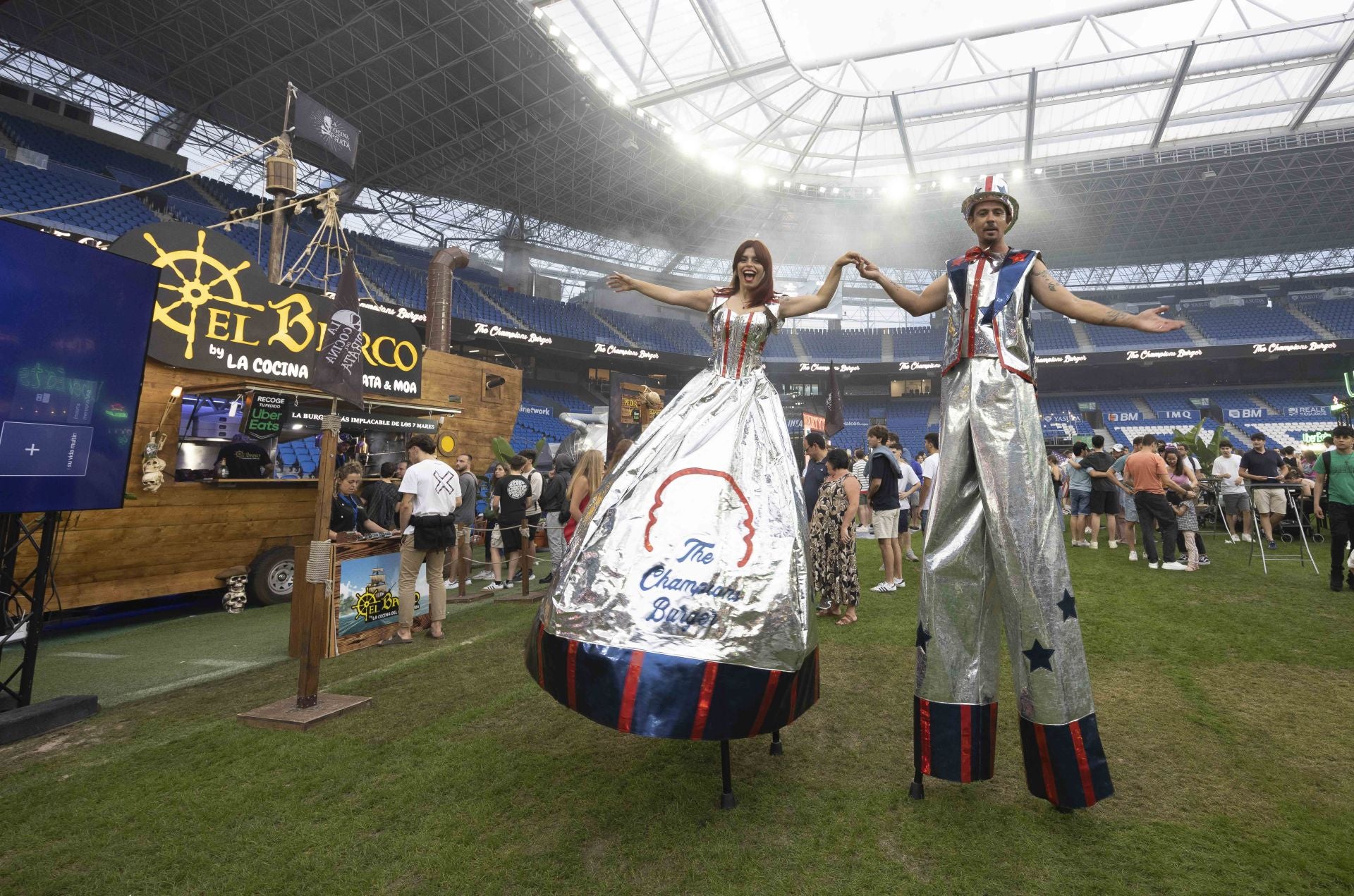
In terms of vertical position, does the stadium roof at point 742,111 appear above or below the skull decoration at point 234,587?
above

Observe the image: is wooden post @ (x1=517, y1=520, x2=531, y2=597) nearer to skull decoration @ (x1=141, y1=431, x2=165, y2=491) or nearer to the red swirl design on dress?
skull decoration @ (x1=141, y1=431, x2=165, y2=491)

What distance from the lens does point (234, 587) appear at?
22.5ft

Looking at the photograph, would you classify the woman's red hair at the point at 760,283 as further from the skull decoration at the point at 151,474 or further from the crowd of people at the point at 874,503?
the skull decoration at the point at 151,474

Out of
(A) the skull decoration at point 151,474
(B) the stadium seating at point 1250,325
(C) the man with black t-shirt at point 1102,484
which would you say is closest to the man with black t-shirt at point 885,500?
(C) the man with black t-shirt at point 1102,484

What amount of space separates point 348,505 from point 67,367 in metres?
4.27

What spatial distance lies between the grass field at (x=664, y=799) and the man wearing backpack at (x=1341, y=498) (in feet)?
10.1

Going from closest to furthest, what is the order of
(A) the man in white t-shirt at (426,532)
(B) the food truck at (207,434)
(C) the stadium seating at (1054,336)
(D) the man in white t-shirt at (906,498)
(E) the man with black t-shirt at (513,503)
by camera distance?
(A) the man in white t-shirt at (426,532), (B) the food truck at (207,434), (E) the man with black t-shirt at (513,503), (D) the man in white t-shirt at (906,498), (C) the stadium seating at (1054,336)

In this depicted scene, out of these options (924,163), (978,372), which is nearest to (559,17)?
(924,163)

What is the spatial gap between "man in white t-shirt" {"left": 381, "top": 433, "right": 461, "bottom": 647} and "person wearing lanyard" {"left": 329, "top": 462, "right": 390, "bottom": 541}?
1.74m

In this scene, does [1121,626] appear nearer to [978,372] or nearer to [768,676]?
[978,372]

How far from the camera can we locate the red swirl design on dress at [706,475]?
2.23m

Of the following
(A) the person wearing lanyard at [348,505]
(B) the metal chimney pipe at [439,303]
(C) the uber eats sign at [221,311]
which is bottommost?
(A) the person wearing lanyard at [348,505]

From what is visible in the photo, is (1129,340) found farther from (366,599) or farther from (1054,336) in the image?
(366,599)

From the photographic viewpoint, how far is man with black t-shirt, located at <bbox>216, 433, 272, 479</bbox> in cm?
670
